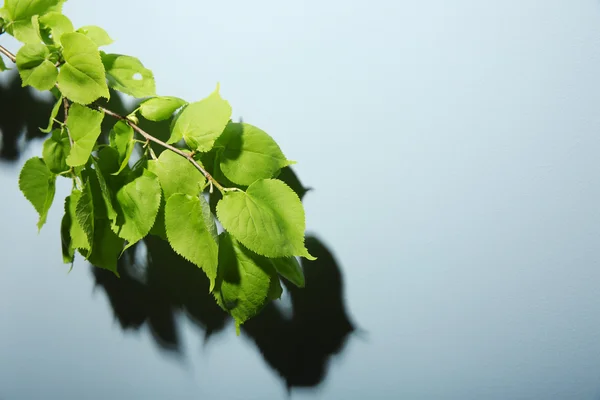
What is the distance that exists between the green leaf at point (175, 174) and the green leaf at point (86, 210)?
66mm

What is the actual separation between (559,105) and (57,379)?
2.78 ft

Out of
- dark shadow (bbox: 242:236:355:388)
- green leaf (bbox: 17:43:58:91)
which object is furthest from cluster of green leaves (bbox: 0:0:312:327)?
dark shadow (bbox: 242:236:355:388)

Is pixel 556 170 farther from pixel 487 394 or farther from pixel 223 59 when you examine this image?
pixel 223 59

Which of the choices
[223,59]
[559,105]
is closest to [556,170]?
[559,105]

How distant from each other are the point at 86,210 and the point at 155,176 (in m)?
0.08

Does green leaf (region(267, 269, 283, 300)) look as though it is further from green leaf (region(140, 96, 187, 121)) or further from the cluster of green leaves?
green leaf (region(140, 96, 187, 121))

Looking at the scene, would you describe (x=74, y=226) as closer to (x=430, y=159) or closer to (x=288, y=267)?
(x=288, y=267)

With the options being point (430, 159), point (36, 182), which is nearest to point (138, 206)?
point (36, 182)

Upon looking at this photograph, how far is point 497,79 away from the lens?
563 mm

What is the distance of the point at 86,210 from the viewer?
19.3 inches

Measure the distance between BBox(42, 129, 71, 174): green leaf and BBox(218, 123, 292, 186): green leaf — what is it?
0.18 metres

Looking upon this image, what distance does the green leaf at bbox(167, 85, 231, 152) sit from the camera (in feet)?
1.56

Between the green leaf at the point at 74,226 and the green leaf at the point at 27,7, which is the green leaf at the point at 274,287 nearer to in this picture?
the green leaf at the point at 74,226

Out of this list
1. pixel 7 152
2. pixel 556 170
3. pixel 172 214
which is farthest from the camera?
pixel 7 152
